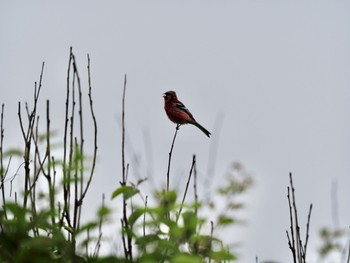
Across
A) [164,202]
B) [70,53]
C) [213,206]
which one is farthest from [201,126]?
[164,202]

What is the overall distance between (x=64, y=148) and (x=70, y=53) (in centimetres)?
96

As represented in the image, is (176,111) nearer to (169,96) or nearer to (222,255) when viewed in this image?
(169,96)

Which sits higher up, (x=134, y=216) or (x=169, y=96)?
(x=169, y=96)

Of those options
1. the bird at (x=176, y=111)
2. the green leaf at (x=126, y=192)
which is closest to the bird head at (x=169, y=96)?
the bird at (x=176, y=111)

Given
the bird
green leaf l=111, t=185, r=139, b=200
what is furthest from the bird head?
green leaf l=111, t=185, r=139, b=200

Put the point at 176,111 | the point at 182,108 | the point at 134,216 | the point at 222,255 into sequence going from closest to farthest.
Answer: the point at 222,255
the point at 134,216
the point at 176,111
the point at 182,108

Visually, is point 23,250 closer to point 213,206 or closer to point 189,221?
point 189,221

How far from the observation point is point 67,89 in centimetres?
424

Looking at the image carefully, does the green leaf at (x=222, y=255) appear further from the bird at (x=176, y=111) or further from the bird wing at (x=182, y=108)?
the bird wing at (x=182, y=108)

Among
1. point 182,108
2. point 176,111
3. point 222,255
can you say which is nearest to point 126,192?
point 222,255

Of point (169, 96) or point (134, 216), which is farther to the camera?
point (169, 96)

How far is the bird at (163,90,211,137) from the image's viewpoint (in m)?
12.7

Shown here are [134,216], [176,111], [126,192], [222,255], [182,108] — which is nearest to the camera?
[222,255]

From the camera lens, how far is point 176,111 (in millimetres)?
12820
